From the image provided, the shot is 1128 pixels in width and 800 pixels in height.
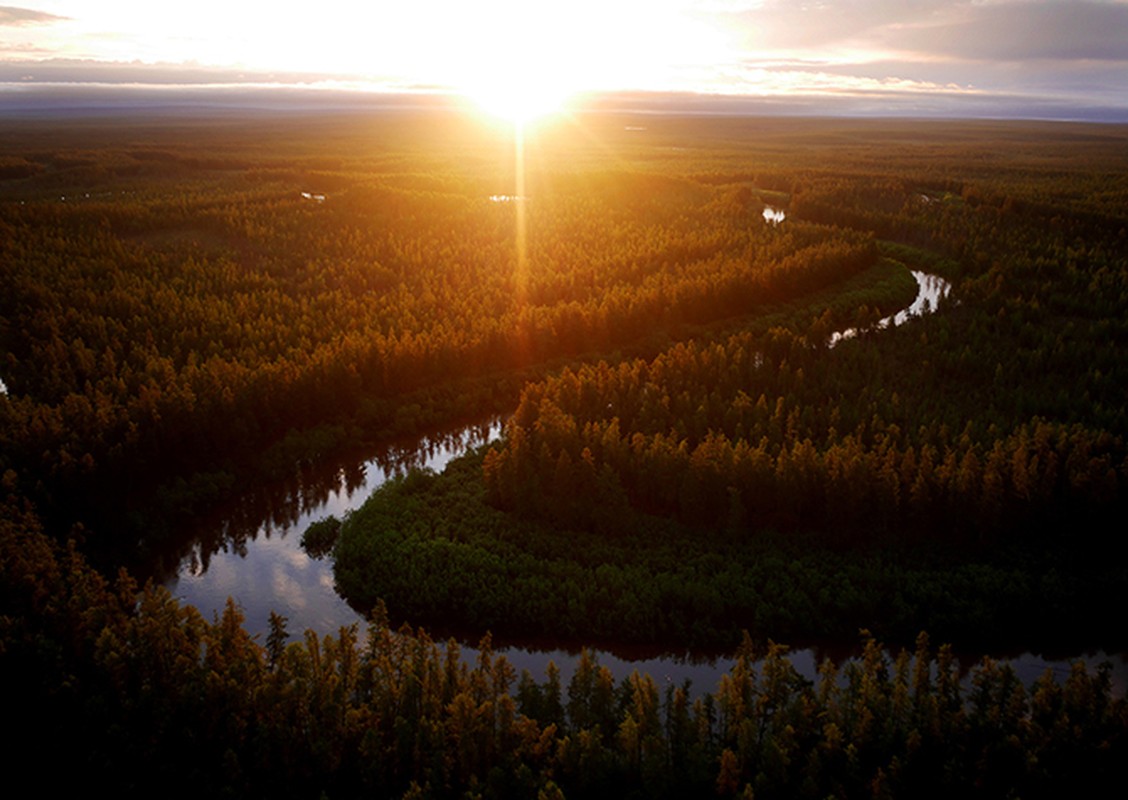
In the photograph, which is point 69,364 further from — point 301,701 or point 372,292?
point 301,701

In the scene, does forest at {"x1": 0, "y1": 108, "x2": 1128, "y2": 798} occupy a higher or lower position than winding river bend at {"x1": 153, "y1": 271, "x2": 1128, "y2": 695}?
higher

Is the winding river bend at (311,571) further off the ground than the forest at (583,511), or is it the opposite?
the forest at (583,511)

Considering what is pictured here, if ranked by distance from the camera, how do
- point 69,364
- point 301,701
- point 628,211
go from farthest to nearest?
point 628,211 < point 69,364 < point 301,701

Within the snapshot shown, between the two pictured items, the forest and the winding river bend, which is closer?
the forest

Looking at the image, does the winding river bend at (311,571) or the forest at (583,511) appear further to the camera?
the winding river bend at (311,571)

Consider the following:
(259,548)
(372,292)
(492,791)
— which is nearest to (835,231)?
(372,292)
